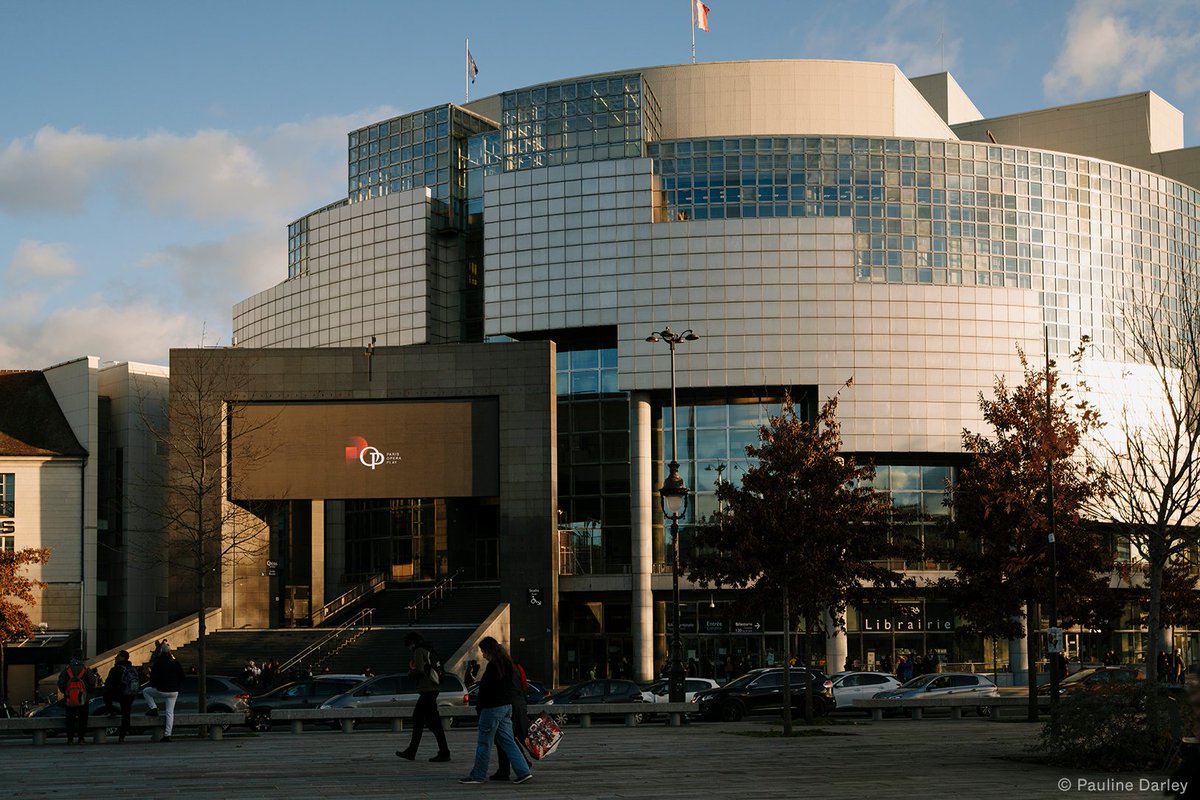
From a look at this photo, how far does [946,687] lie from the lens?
41.3m

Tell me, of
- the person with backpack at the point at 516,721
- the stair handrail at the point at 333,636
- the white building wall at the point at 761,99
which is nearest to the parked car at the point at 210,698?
the stair handrail at the point at 333,636

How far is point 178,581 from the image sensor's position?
58125mm

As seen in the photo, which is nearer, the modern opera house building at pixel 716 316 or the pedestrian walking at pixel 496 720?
the pedestrian walking at pixel 496 720

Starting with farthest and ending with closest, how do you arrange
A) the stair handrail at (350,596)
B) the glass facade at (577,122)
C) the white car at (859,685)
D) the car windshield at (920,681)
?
A: the glass facade at (577,122), the stair handrail at (350,596), the white car at (859,685), the car windshield at (920,681)

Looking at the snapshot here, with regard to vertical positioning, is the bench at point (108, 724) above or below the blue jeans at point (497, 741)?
below

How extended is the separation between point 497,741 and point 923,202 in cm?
5426

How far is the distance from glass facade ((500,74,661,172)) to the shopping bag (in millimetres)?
51930

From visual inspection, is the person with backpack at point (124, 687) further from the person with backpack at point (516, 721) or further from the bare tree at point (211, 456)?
the bare tree at point (211, 456)

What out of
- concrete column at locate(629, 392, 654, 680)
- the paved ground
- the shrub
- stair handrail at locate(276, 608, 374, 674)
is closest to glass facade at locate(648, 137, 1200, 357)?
concrete column at locate(629, 392, 654, 680)

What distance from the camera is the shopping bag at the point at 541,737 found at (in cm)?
1882

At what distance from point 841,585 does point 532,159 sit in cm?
4200

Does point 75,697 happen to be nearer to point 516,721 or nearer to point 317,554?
point 516,721

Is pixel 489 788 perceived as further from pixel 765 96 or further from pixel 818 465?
pixel 765 96

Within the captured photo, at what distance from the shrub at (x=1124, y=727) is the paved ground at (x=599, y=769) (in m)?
0.67
